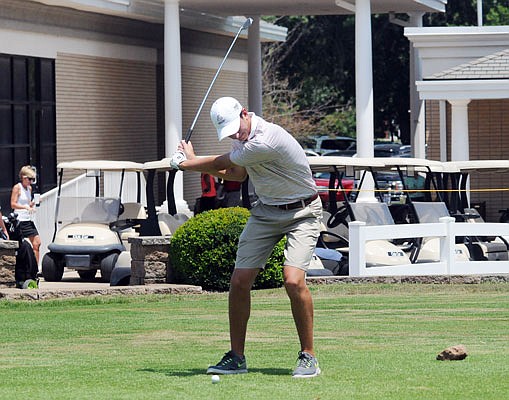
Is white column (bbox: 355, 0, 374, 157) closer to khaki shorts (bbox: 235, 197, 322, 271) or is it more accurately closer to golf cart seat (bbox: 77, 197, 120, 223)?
golf cart seat (bbox: 77, 197, 120, 223)

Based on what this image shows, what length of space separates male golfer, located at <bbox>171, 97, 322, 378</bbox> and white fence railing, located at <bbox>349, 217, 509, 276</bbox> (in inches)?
277

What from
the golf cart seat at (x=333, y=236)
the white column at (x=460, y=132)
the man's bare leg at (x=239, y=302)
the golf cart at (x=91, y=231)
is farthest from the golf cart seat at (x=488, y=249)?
the man's bare leg at (x=239, y=302)

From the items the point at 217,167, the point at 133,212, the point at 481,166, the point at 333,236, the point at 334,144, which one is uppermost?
the point at 334,144

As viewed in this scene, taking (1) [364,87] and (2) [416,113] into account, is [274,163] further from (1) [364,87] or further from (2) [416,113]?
(2) [416,113]

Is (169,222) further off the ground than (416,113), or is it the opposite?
(416,113)

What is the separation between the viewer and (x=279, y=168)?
25.8ft

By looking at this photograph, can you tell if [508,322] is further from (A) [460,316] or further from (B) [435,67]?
(B) [435,67]

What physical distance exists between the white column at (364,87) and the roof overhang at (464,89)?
2247 mm

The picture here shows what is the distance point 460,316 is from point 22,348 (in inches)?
158

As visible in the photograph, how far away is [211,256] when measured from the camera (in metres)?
14.5

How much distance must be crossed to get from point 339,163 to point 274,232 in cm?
949

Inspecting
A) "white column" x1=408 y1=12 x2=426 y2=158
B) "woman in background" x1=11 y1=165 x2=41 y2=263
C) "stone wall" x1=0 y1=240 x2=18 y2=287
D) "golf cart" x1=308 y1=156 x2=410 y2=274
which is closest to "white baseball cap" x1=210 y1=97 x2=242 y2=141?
"stone wall" x1=0 y1=240 x2=18 y2=287

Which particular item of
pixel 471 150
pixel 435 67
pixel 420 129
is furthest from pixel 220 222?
pixel 420 129

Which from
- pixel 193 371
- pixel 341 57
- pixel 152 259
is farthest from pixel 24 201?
pixel 341 57
